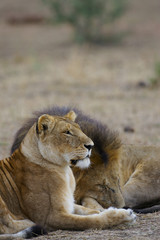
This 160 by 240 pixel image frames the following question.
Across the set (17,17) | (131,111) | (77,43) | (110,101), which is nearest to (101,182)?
(131,111)

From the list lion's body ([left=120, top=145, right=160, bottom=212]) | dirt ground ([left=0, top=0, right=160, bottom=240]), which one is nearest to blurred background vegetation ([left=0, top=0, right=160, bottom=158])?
dirt ground ([left=0, top=0, right=160, bottom=240])

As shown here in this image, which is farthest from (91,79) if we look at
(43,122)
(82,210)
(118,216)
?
(118,216)

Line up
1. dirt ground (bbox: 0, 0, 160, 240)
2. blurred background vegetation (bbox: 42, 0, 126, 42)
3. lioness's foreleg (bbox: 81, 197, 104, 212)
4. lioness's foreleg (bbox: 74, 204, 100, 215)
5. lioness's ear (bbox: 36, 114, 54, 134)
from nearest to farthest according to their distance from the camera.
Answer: lioness's ear (bbox: 36, 114, 54, 134) → lioness's foreleg (bbox: 74, 204, 100, 215) → lioness's foreleg (bbox: 81, 197, 104, 212) → dirt ground (bbox: 0, 0, 160, 240) → blurred background vegetation (bbox: 42, 0, 126, 42)

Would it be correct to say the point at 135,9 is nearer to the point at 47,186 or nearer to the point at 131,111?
the point at 131,111

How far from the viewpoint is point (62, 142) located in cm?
405

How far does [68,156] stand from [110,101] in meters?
7.12

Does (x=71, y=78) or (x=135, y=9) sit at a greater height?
(x=135, y=9)

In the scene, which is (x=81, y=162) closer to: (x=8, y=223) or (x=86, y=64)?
(x=8, y=223)

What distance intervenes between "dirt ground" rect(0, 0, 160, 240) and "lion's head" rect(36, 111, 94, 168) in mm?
545

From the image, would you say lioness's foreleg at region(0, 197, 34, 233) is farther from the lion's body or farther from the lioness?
the lion's body

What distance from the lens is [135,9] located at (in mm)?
28078

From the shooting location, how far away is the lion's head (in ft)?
13.2

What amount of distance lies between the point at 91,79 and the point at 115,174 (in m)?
9.69

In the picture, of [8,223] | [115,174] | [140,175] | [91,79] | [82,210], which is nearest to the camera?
[8,223]
